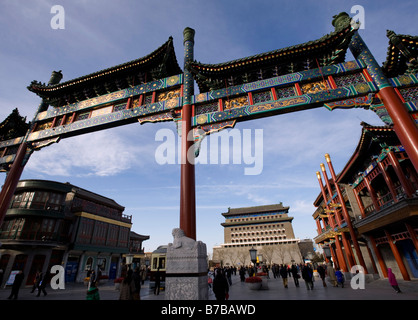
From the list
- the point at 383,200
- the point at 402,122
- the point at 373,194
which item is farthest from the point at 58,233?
the point at 383,200

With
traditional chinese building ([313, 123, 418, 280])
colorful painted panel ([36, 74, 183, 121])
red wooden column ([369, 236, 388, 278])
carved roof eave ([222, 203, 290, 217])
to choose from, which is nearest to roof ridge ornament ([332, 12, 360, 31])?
traditional chinese building ([313, 123, 418, 280])

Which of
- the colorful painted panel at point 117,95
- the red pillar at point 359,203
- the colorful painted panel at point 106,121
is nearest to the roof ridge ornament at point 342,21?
the colorful painted panel at point 117,95

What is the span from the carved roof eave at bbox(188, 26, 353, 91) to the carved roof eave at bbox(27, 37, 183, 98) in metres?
1.45

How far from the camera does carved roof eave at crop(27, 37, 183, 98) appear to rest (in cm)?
861

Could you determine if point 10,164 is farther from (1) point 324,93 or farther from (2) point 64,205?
(1) point 324,93

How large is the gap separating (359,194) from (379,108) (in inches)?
469

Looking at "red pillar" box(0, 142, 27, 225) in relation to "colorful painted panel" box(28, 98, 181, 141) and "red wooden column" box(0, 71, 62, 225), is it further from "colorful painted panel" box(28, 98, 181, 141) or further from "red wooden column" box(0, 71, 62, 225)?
"colorful painted panel" box(28, 98, 181, 141)

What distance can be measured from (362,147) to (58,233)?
26.0 metres

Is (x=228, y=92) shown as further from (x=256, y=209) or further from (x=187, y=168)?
(x=256, y=209)

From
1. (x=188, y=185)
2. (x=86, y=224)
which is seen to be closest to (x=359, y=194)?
(x=188, y=185)

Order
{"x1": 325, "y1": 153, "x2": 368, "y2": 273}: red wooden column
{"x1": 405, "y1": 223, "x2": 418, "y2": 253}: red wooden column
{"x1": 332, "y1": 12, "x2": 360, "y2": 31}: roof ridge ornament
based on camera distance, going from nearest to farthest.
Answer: {"x1": 332, "y1": 12, "x2": 360, "y2": 31}: roof ridge ornament
{"x1": 405, "y1": 223, "x2": 418, "y2": 253}: red wooden column
{"x1": 325, "y1": 153, "x2": 368, "y2": 273}: red wooden column

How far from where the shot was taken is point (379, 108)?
652 cm

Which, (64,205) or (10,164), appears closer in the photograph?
(10,164)

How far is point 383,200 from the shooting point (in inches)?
533
